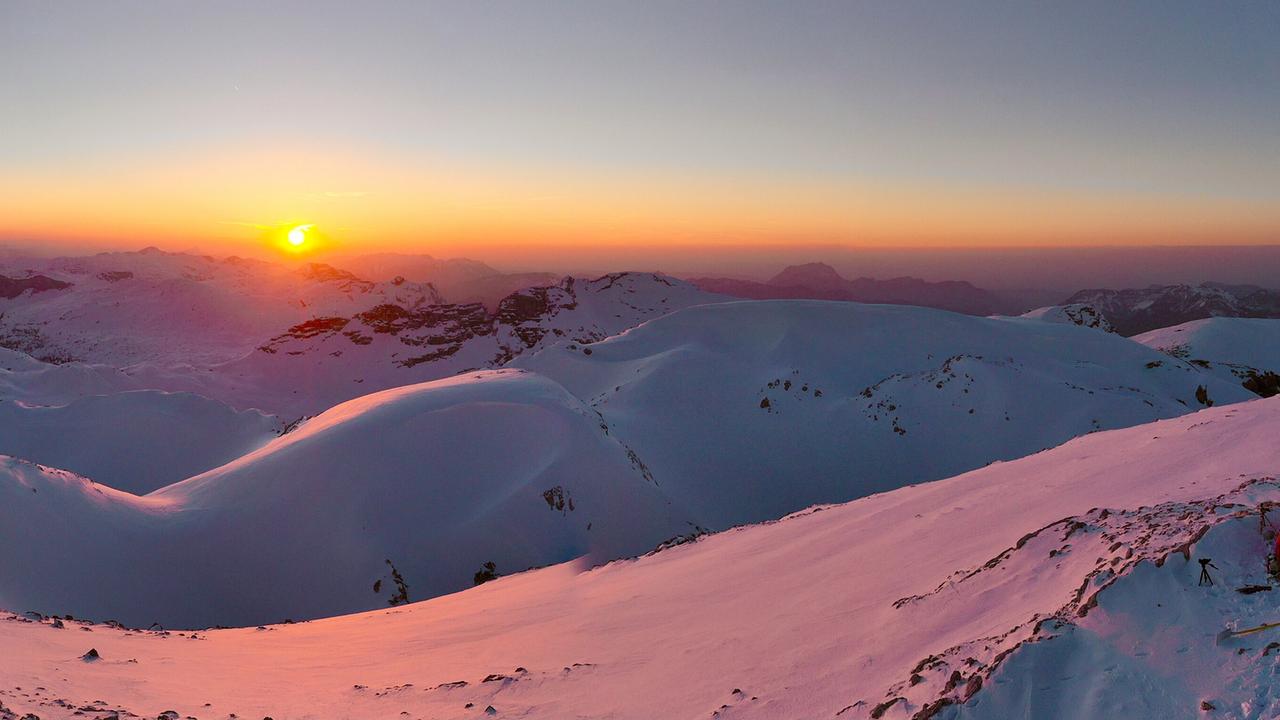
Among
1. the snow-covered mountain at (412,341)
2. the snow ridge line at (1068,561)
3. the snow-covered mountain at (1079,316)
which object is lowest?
the snow-covered mountain at (412,341)

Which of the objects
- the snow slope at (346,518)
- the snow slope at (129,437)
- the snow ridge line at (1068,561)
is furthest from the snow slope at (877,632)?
Result: the snow slope at (129,437)

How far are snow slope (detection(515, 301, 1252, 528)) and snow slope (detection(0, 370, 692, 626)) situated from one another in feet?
21.1

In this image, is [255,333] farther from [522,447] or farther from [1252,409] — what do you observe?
[1252,409]

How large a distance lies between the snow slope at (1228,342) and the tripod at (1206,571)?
236 ft

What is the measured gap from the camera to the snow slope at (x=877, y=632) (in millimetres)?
3686

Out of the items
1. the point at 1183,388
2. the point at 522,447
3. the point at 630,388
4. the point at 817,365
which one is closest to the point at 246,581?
the point at 522,447

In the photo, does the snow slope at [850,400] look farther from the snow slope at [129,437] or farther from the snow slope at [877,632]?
the snow slope at [129,437]

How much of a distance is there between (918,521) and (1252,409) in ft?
15.4

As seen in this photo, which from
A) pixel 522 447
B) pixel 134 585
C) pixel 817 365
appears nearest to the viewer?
pixel 134 585

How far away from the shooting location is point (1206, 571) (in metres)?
4.02

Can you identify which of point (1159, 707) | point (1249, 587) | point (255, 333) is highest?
point (1249, 587)

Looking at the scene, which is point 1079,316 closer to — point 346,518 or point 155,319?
point 346,518

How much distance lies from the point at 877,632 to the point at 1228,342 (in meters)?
83.7

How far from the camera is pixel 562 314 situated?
5468 inches
